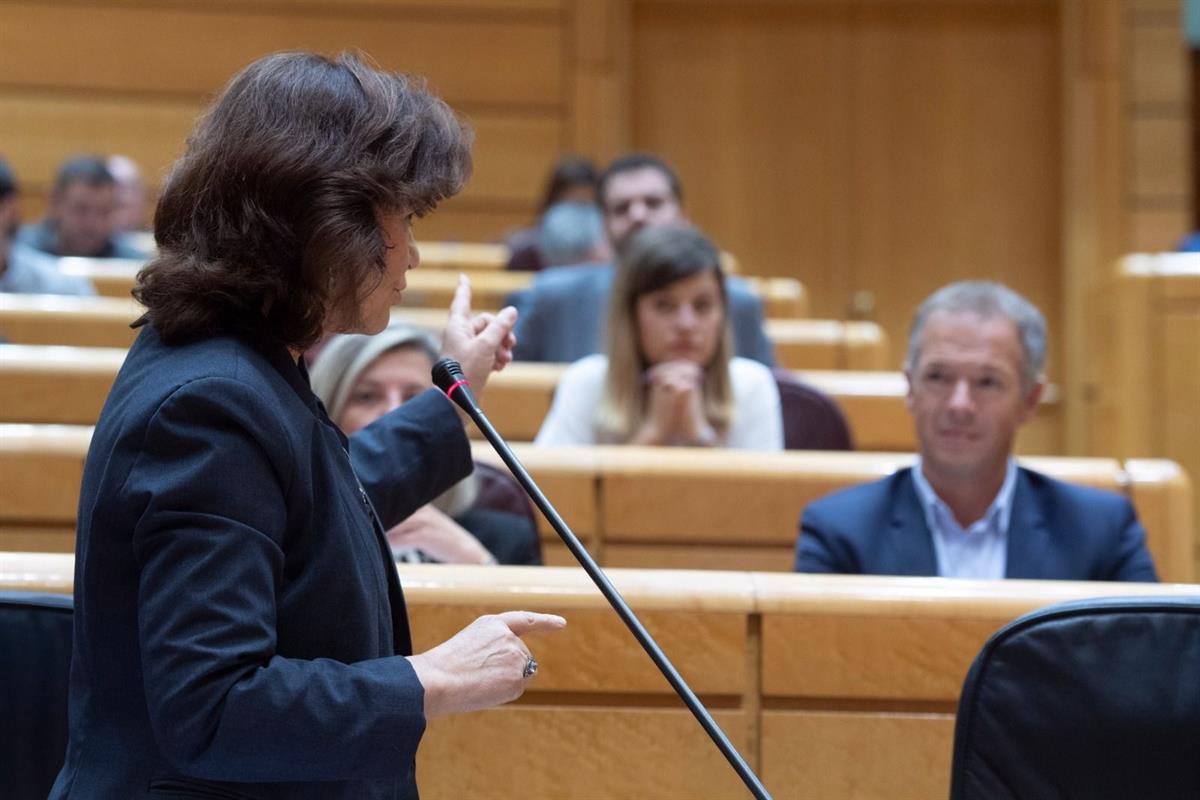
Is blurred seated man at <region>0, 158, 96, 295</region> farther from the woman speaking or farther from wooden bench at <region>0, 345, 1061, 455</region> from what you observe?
the woman speaking

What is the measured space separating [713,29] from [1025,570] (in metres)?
4.39

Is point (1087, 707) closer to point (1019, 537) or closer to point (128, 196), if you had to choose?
point (1019, 537)

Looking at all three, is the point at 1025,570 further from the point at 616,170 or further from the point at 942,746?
the point at 616,170

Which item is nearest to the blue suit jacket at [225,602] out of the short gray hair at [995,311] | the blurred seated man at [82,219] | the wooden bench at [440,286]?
the short gray hair at [995,311]

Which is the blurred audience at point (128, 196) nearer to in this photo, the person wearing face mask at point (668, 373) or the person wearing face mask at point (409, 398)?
the person wearing face mask at point (668, 373)

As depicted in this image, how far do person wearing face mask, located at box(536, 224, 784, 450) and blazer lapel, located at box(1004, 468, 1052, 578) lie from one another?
742 millimetres

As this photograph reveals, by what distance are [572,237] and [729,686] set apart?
3250 millimetres

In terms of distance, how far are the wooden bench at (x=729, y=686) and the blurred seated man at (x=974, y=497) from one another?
50 cm

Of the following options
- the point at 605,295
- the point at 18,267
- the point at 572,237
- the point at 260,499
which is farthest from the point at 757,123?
the point at 260,499

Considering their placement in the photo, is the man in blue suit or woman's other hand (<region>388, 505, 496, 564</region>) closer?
woman's other hand (<region>388, 505, 496, 564</region>)

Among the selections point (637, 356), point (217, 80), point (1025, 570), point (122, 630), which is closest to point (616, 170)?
point (637, 356)

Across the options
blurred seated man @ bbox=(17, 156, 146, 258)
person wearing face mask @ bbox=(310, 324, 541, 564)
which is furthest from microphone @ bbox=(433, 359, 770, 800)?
blurred seated man @ bbox=(17, 156, 146, 258)

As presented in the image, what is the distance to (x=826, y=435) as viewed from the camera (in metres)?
2.75

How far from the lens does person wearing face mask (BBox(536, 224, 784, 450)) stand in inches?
103
